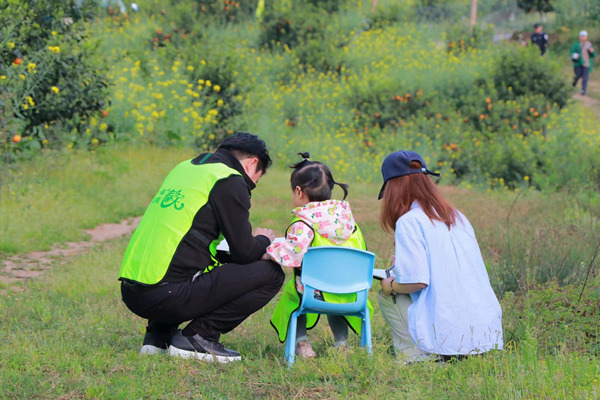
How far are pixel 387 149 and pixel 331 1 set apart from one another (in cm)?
1081

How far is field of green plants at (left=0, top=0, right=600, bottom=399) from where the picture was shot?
3.56 metres

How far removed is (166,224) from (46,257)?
3.82 metres

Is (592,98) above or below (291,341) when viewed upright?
below

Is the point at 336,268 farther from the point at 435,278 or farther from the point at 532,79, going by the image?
the point at 532,79

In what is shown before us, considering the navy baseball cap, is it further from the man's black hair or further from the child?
the man's black hair

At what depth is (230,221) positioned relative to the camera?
3.79 meters

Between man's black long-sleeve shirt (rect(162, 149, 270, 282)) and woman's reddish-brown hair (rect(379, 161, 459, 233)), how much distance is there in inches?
30.7

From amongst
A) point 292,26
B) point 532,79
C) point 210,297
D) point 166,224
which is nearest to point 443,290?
point 210,297

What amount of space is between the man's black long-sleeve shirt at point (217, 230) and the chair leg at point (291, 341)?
1.36ft

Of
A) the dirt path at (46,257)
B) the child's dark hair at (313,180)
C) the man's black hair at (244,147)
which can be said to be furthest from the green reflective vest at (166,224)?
the dirt path at (46,257)

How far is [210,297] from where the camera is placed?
3.82 meters

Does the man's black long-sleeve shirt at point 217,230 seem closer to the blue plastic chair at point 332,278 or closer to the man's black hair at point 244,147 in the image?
the man's black hair at point 244,147

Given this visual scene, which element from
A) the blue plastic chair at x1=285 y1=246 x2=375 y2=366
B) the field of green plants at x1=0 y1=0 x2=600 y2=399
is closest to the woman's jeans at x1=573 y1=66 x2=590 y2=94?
the field of green plants at x1=0 y1=0 x2=600 y2=399

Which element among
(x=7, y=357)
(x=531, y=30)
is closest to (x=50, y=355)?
(x=7, y=357)
